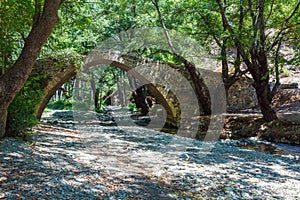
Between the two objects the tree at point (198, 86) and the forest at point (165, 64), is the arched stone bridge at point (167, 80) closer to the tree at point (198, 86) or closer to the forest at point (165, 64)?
the forest at point (165, 64)

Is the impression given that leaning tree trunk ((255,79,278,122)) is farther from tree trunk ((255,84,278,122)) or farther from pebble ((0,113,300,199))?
pebble ((0,113,300,199))

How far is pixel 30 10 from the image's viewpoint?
208 inches

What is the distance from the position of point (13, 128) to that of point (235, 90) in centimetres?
1301

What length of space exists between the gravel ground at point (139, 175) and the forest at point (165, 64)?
0.19 feet

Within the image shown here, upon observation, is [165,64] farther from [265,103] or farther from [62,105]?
[62,105]

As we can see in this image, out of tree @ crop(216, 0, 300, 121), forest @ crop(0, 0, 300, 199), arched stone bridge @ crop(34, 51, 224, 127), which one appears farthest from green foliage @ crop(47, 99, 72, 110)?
tree @ crop(216, 0, 300, 121)

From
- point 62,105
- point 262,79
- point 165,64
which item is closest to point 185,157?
point 262,79

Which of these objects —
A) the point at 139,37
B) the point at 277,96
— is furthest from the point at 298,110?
the point at 139,37

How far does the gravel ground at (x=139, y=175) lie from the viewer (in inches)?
121

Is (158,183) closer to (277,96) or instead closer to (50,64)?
(50,64)

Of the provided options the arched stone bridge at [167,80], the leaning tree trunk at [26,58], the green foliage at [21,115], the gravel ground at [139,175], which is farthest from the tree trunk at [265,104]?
the leaning tree trunk at [26,58]

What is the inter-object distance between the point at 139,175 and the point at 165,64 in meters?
7.70

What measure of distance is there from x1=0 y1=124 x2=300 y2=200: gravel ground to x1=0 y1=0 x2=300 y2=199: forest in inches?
2.3

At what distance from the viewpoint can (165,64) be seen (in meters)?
11.2
